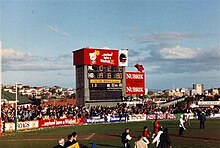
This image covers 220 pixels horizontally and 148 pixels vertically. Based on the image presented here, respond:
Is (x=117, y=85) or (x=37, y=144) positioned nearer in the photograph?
(x=37, y=144)

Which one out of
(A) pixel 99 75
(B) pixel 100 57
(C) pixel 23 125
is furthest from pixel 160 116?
(C) pixel 23 125

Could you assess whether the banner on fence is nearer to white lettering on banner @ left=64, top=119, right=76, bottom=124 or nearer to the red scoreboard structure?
white lettering on banner @ left=64, top=119, right=76, bottom=124

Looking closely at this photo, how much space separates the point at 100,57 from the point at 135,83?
9.99 m

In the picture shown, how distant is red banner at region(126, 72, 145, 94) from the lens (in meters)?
68.5

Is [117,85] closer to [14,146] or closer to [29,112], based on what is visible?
[29,112]

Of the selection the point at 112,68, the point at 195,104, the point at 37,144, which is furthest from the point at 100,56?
the point at 195,104

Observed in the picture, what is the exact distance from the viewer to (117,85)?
6394 cm

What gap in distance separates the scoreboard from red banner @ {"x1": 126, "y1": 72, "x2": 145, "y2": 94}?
Result: 4177 millimetres

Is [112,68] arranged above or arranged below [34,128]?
above

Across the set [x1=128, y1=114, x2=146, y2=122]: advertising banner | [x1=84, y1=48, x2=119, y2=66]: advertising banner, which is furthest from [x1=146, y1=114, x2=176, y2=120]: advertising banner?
[x1=84, y1=48, x2=119, y2=66]: advertising banner

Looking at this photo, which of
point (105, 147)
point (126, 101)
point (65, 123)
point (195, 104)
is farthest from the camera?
point (195, 104)

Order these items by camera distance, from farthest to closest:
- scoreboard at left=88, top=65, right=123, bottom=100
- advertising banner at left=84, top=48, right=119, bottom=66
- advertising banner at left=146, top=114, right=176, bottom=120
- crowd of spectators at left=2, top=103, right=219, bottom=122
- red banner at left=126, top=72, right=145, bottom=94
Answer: red banner at left=126, top=72, right=145, bottom=94 < advertising banner at left=84, top=48, right=119, bottom=66 < scoreboard at left=88, top=65, right=123, bottom=100 < advertising banner at left=146, top=114, right=176, bottom=120 < crowd of spectators at left=2, top=103, right=219, bottom=122

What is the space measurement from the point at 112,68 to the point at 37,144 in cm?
3637

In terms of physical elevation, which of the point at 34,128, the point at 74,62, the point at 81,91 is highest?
the point at 74,62
